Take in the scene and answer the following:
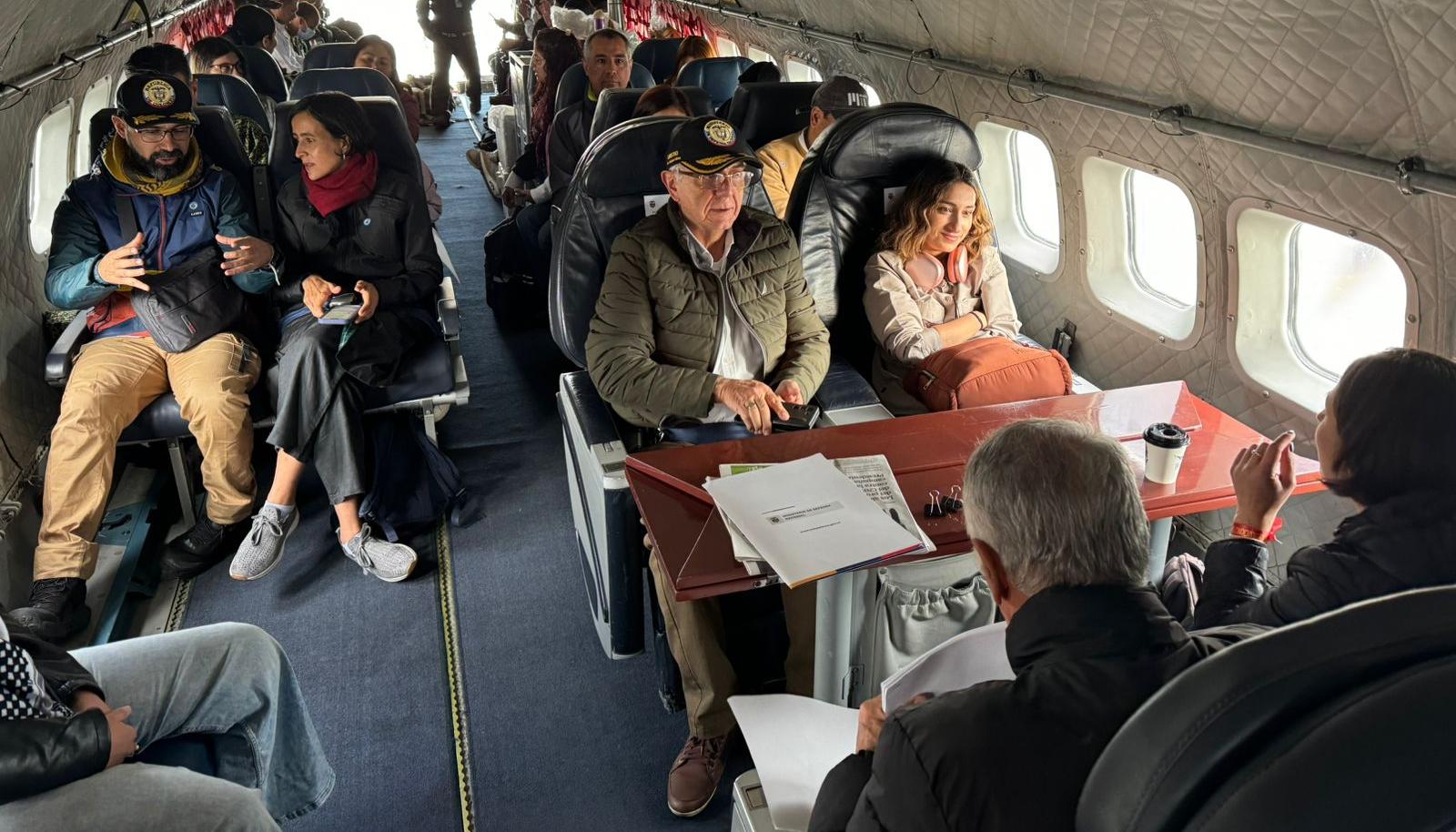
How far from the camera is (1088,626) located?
1.24 metres

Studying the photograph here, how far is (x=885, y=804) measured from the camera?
1262mm

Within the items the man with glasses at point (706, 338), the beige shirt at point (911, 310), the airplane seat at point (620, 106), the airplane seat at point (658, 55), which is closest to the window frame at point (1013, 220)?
the beige shirt at point (911, 310)

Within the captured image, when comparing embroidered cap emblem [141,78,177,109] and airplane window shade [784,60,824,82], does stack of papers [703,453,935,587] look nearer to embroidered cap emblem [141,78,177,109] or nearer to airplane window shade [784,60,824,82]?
embroidered cap emblem [141,78,177,109]

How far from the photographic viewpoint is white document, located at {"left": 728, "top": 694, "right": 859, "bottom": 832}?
175 cm

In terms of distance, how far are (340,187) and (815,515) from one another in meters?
2.48

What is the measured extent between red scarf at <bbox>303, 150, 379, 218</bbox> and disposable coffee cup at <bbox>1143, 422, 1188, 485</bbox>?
2889 millimetres

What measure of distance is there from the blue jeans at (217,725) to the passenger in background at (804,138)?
2582 mm

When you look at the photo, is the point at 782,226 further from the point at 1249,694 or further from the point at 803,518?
the point at 1249,694

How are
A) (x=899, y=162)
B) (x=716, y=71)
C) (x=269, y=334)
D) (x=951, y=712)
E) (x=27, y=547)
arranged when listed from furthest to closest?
1. (x=716, y=71)
2. (x=269, y=334)
3. (x=27, y=547)
4. (x=899, y=162)
5. (x=951, y=712)

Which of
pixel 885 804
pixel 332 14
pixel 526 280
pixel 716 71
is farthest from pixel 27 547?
pixel 332 14

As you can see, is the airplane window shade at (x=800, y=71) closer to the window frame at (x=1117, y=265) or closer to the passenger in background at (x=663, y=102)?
the passenger in background at (x=663, y=102)

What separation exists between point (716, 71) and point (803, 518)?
16.5 ft

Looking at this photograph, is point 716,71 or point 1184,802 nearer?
point 1184,802

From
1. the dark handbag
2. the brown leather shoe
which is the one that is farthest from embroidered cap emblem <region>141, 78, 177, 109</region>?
the brown leather shoe
